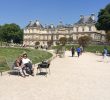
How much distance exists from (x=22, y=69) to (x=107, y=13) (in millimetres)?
49746

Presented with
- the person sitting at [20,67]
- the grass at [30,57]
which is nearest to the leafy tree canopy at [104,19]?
the grass at [30,57]

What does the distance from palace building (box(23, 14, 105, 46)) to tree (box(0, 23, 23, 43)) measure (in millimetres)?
8990

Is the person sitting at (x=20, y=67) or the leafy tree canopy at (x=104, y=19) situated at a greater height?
the leafy tree canopy at (x=104, y=19)

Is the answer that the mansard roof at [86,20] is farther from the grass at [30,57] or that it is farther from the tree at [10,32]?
the grass at [30,57]

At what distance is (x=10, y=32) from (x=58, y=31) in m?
21.9

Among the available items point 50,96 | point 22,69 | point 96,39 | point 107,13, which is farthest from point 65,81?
point 96,39

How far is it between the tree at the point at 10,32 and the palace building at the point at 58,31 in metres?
8.99

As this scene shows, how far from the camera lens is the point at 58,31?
144 metres

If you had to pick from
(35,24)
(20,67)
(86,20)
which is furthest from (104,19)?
(35,24)

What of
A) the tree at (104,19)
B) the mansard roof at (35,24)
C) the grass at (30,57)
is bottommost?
the grass at (30,57)

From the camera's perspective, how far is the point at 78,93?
12.1 metres

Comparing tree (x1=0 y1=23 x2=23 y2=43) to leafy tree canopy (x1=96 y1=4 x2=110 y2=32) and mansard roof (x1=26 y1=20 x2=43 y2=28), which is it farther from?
leafy tree canopy (x1=96 y1=4 x2=110 y2=32)

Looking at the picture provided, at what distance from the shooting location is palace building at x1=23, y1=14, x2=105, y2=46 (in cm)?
12769

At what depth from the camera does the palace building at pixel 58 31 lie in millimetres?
127688
